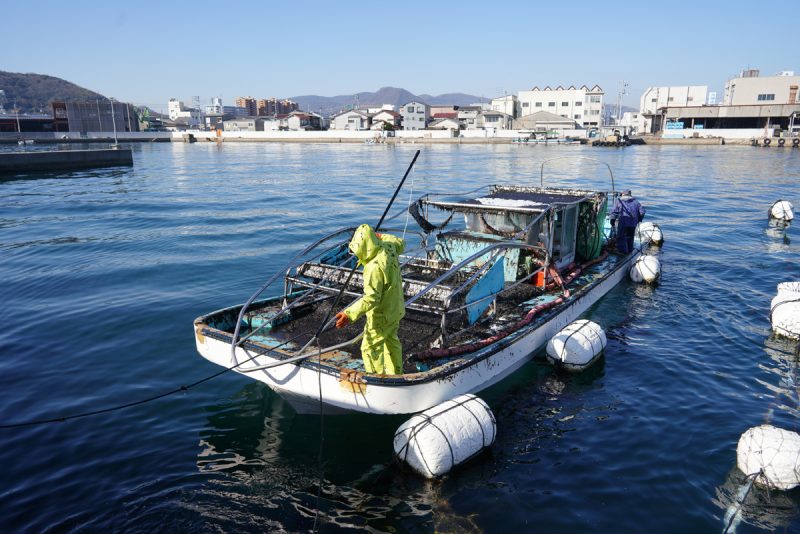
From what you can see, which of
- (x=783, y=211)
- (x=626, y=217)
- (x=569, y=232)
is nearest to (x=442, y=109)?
(x=783, y=211)

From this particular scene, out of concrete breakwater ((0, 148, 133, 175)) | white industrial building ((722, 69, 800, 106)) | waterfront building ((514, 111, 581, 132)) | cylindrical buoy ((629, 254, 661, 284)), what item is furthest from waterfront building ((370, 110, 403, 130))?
cylindrical buoy ((629, 254, 661, 284))

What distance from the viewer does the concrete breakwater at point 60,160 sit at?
4603 centimetres

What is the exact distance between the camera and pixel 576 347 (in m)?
9.59

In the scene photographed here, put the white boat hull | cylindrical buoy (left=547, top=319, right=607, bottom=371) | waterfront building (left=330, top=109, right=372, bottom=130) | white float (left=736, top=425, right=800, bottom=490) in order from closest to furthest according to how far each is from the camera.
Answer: white float (left=736, top=425, right=800, bottom=490), the white boat hull, cylindrical buoy (left=547, top=319, right=607, bottom=371), waterfront building (left=330, top=109, right=372, bottom=130)

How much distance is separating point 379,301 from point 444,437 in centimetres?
198

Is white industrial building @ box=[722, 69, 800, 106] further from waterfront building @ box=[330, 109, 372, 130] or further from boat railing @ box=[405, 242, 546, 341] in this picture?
boat railing @ box=[405, 242, 546, 341]

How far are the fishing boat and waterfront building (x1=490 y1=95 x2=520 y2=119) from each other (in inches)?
4317

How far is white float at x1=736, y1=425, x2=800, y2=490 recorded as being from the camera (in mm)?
6527

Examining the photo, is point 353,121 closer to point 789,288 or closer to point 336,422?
point 789,288

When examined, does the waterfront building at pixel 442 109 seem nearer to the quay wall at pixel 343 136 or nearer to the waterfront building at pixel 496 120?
the waterfront building at pixel 496 120

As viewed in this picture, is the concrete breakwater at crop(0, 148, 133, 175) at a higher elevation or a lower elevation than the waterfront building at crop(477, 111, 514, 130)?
lower

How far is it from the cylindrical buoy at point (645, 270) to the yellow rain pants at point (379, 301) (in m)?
10.6

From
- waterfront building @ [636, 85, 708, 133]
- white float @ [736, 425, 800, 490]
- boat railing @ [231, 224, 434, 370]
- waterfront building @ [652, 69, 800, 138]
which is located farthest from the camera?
waterfront building @ [636, 85, 708, 133]

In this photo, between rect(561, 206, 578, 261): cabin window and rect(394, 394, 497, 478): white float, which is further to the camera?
rect(561, 206, 578, 261): cabin window
